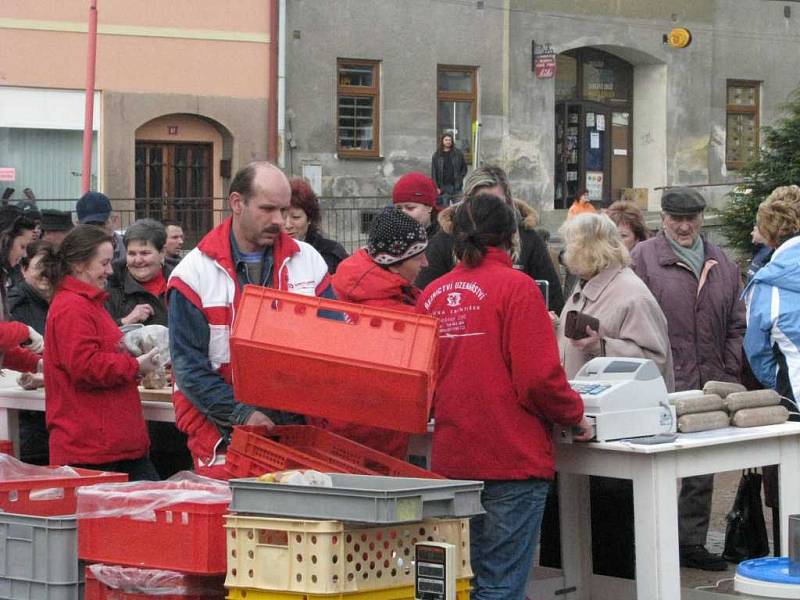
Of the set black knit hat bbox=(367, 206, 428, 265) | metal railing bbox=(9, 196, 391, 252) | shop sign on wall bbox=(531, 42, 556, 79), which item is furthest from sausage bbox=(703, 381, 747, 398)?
shop sign on wall bbox=(531, 42, 556, 79)

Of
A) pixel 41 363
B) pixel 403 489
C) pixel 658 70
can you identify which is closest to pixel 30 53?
pixel 658 70

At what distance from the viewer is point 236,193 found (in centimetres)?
552

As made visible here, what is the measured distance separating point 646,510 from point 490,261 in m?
1.04

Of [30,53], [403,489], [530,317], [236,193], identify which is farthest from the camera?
[30,53]

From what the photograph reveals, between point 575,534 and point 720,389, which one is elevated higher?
point 720,389

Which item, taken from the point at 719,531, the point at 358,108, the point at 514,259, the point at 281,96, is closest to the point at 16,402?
the point at 514,259

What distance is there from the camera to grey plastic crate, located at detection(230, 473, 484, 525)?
14.1 feet

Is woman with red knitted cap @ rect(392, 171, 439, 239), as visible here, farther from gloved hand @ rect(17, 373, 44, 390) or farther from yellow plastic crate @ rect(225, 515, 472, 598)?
yellow plastic crate @ rect(225, 515, 472, 598)

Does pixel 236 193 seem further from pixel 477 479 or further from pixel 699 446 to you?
pixel 699 446

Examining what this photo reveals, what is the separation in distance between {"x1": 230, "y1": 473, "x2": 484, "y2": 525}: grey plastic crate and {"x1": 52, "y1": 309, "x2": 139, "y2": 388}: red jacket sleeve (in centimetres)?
168

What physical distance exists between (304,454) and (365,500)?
0.77 meters

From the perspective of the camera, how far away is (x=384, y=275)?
5.54 m

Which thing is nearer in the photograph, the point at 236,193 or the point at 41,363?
the point at 236,193

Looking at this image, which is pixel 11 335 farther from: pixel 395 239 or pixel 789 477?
pixel 789 477
